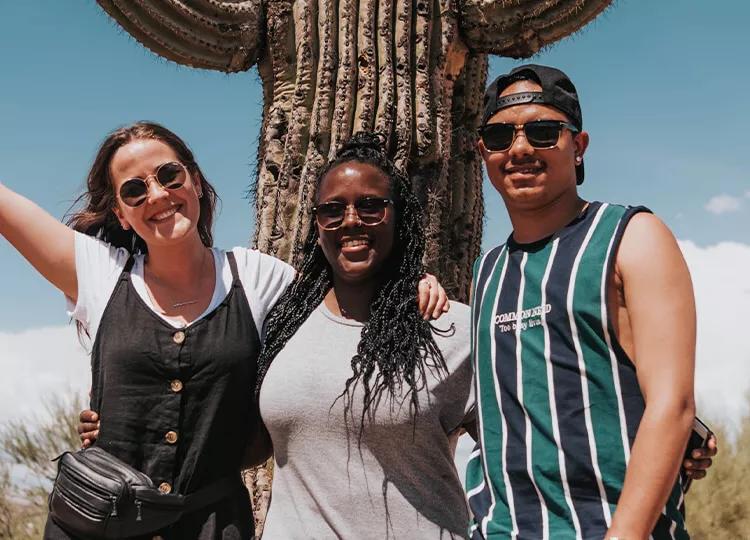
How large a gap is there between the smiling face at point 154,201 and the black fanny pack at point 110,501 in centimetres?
67

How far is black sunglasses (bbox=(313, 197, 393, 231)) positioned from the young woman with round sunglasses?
290 mm

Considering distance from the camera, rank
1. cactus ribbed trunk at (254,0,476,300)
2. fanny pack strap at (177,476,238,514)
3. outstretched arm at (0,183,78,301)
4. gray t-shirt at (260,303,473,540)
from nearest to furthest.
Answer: gray t-shirt at (260,303,473,540) → fanny pack strap at (177,476,238,514) → outstretched arm at (0,183,78,301) → cactus ribbed trunk at (254,0,476,300)

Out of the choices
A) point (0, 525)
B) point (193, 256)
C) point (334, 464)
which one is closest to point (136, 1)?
point (193, 256)

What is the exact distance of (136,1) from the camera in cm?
484

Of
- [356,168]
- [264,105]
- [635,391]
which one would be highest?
[264,105]

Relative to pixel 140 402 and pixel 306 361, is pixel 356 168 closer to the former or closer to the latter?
pixel 306 361

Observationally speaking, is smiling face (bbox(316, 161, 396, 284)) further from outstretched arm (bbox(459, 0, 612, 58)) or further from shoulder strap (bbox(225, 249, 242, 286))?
outstretched arm (bbox(459, 0, 612, 58))

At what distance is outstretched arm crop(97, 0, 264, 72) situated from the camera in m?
4.90

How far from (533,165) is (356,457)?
2.97 ft

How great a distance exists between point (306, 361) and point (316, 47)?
8.08 ft

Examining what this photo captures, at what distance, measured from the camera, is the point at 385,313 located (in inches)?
111

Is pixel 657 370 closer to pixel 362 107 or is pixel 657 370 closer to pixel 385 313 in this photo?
pixel 385 313

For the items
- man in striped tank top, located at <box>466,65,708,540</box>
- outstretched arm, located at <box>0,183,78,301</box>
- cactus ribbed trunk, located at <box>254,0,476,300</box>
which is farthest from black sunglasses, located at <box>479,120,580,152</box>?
cactus ribbed trunk, located at <box>254,0,476,300</box>

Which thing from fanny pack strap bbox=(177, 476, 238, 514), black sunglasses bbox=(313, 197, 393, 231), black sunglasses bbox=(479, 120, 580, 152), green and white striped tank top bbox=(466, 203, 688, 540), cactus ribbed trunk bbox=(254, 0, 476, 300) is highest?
cactus ribbed trunk bbox=(254, 0, 476, 300)
